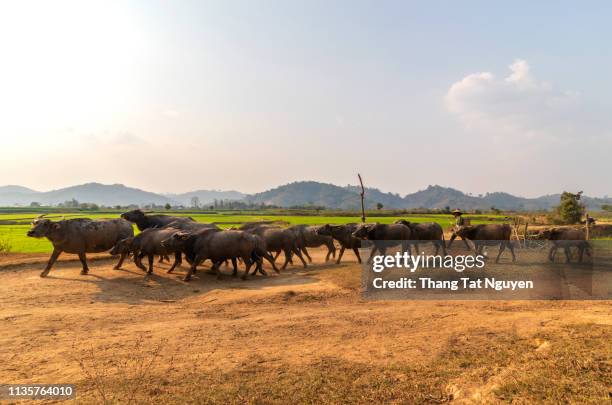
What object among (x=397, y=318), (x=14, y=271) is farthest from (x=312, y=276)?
(x=14, y=271)

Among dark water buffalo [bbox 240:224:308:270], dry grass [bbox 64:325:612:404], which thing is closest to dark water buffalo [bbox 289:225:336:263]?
dark water buffalo [bbox 240:224:308:270]

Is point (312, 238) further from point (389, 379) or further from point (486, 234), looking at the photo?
point (389, 379)

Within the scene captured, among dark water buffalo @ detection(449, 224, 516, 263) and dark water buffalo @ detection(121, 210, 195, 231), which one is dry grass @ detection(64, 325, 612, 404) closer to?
dark water buffalo @ detection(449, 224, 516, 263)

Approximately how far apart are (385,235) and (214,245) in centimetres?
970

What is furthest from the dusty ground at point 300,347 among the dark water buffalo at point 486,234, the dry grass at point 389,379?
the dark water buffalo at point 486,234

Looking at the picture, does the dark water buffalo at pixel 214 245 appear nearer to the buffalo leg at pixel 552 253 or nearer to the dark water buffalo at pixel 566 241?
the buffalo leg at pixel 552 253

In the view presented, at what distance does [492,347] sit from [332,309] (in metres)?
4.78

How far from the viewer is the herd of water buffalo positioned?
16375 mm

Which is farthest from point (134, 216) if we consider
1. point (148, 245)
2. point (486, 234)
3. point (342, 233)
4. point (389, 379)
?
point (486, 234)

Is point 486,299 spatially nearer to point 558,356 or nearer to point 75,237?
point 558,356

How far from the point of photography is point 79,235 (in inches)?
658

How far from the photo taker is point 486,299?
1252 cm

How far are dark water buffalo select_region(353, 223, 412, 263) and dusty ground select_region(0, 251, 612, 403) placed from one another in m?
7.00

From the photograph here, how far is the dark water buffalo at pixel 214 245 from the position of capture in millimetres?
16250
